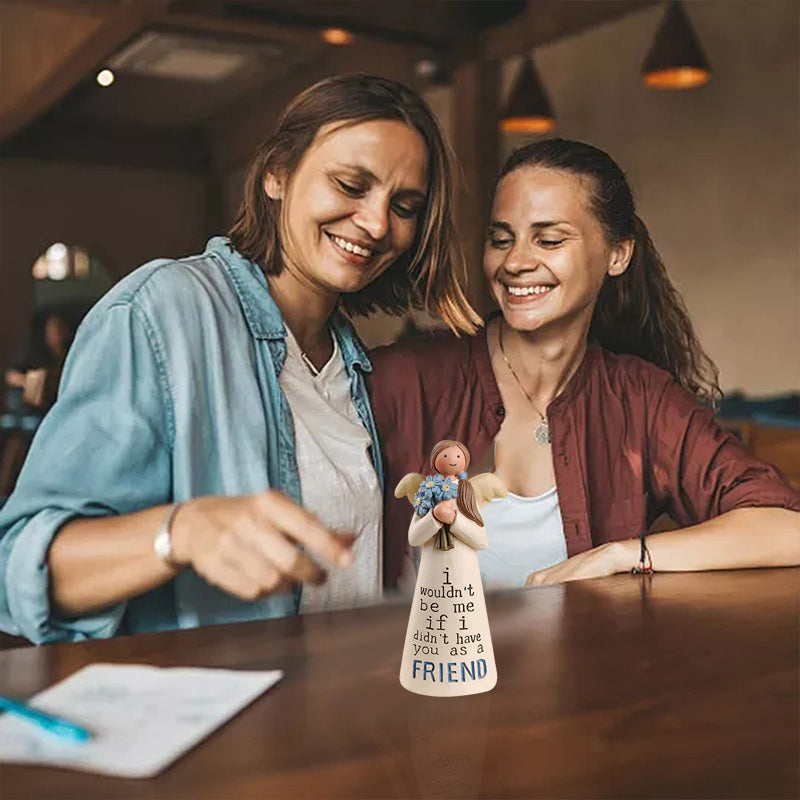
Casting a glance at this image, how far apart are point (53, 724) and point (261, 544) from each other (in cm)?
12

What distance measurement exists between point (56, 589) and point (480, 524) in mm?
252

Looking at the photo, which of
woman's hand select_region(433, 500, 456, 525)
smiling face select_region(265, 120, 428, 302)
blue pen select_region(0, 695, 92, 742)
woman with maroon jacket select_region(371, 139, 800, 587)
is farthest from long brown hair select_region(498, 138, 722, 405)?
blue pen select_region(0, 695, 92, 742)

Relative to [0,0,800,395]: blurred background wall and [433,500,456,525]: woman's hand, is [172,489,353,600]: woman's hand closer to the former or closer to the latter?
[433,500,456,525]: woman's hand

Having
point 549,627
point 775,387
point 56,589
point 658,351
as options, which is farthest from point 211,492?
point 775,387

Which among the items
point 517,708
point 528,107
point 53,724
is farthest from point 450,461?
point 528,107

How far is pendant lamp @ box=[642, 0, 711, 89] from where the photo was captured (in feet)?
2.71

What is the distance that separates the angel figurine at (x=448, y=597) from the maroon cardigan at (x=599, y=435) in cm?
18

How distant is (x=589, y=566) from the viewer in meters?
0.76

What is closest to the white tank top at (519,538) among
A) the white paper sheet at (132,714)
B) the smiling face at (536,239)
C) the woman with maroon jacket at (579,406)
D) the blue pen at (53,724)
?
the woman with maroon jacket at (579,406)

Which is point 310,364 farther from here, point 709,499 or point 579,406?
point 709,499

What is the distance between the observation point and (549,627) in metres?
0.66

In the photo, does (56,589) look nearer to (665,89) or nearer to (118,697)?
(118,697)

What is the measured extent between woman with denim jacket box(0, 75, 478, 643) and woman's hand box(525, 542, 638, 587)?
0.43 ft

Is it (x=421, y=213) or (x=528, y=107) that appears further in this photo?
(x=528, y=107)
